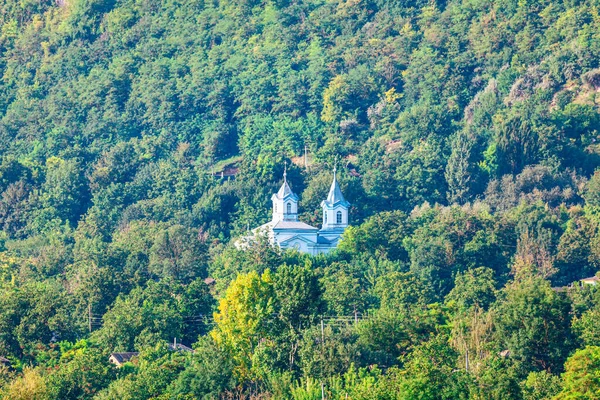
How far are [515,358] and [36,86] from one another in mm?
72236

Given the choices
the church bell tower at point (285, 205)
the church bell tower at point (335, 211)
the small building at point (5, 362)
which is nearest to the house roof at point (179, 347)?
the small building at point (5, 362)

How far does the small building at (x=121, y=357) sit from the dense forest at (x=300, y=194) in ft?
2.95

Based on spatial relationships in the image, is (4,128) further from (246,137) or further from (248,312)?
(248,312)

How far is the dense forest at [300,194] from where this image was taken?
6394 centimetres

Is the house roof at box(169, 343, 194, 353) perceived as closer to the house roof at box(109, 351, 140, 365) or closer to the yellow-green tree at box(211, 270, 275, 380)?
the house roof at box(109, 351, 140, 365)

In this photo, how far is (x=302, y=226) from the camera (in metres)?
90.4

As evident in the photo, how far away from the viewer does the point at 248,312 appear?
67.1m

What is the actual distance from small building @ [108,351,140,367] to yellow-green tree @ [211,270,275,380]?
337 cm

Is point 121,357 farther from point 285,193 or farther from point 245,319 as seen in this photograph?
point 285,193

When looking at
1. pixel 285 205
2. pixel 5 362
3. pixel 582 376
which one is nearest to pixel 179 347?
pixel 5 362

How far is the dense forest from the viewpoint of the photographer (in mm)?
63938

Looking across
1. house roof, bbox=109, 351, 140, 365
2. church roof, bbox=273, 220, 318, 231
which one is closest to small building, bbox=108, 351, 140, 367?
house roof, bbox=109, 351, 140, 365

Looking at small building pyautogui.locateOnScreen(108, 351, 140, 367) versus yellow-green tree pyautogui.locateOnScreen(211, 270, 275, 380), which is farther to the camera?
small building pyautogui.locateOnScreen(108, 351, 140, 367)

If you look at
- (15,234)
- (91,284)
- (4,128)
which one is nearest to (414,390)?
(91,284)
